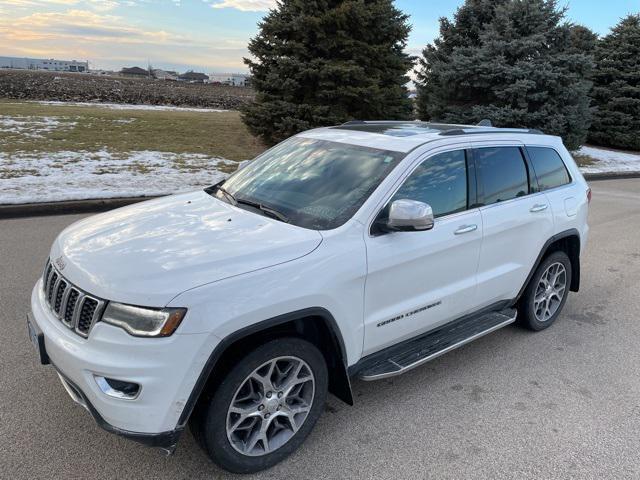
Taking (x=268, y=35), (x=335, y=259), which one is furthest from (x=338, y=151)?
(x=268, y=35)

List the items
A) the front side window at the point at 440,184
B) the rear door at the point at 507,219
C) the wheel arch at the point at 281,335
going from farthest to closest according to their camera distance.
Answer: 1. the rear door at the point at 507,219
2. the front side window at the point at 440,184
3. the wheel arch at the point at 281,335

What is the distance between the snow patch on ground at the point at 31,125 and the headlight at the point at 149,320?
11.8 metres

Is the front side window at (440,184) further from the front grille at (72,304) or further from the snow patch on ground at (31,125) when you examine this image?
the snow patch on ground at (31,125)

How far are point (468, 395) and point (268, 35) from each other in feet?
36.6

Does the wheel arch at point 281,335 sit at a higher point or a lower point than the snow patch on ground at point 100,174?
higher

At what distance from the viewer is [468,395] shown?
11.7ft

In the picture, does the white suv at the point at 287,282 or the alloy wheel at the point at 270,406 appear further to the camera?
the alloy wheel at the point at 270,406

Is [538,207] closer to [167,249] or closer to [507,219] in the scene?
[507,219]

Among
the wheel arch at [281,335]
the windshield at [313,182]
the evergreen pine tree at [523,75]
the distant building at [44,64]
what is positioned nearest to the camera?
the wheel arch at [281,335]

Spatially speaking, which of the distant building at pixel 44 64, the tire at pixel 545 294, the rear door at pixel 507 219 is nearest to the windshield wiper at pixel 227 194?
the rear door at pixel 507 219

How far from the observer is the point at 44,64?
124062 mm

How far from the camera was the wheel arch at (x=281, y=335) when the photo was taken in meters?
2.40

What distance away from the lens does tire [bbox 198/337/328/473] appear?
2.53 m

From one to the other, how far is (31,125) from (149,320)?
1353cm
